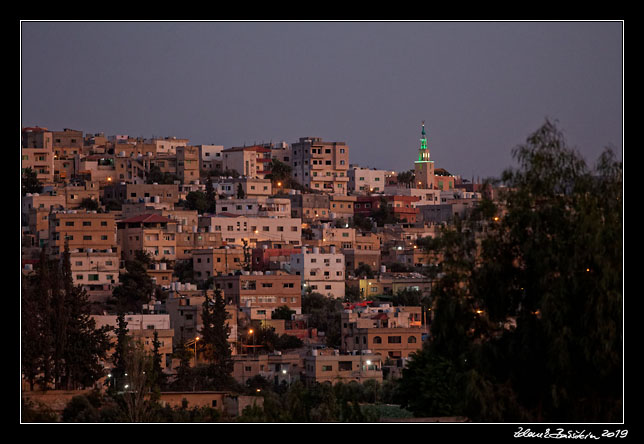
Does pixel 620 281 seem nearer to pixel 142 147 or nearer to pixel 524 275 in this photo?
pixel 524 275

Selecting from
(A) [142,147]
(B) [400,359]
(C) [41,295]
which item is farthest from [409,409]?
(A) [142,147]

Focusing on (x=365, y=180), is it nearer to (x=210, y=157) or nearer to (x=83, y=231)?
(x=210, y=157)

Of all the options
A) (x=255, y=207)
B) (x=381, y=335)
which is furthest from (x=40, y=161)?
(x=381, y=335)

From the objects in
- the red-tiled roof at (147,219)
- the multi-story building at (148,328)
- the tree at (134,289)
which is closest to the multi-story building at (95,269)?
the tree at (134,289)

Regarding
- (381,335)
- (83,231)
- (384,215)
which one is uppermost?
(384,215)

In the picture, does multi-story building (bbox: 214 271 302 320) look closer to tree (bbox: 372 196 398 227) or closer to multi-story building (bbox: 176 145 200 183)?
tree (bbox: 372 196 398 227)

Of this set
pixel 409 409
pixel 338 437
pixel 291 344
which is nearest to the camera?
pixel 338 437

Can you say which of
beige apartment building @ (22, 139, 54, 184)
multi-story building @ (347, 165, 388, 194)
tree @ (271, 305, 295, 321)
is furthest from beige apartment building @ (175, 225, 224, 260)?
multi-story building @ (347, 165, 388, 194)
